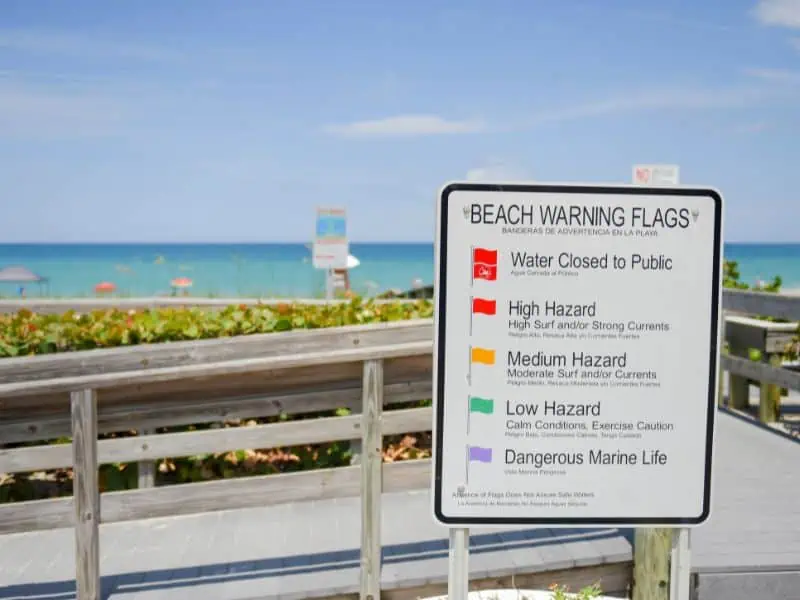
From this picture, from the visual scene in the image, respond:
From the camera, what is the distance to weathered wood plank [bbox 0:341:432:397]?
3.71 m

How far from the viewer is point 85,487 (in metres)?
3.77

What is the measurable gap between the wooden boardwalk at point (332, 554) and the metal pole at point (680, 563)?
1.45 meters

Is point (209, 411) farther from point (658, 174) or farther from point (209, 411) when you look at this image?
point (658, 174)

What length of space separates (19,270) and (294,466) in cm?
1892

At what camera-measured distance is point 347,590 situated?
13.5ft

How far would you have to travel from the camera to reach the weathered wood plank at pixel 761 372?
7.55 metres

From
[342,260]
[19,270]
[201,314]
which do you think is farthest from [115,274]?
[201,314]

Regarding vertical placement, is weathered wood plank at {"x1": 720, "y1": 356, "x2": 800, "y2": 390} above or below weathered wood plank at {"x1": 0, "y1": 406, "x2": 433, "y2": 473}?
below

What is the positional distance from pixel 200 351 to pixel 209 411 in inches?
26.8

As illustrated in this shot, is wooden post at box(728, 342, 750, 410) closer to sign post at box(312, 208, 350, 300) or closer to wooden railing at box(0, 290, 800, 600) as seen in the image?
sign post at box(312, 208, 350, 300)

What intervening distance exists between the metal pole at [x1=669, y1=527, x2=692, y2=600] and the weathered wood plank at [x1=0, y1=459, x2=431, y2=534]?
5.83 ft

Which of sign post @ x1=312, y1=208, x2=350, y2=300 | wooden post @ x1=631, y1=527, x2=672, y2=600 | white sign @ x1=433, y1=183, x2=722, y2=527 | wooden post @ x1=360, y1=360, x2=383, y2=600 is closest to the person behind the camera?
white sign @ x1=433, y1=183, x2=722, y2=527

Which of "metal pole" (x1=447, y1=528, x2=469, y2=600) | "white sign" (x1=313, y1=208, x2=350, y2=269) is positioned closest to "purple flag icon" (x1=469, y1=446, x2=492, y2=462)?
"metal pole" (x1=447, y1=528, x2=469, y2=600)

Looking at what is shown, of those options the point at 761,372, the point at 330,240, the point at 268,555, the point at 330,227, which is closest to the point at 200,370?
the point at 268,555
